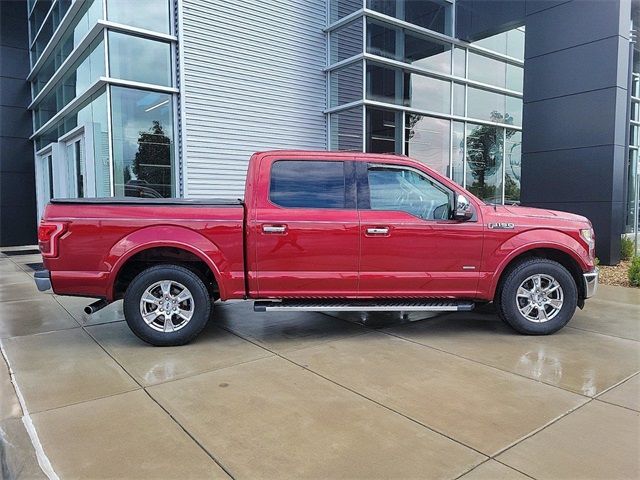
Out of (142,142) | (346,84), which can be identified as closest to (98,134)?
(142,142)

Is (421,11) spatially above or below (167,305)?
above

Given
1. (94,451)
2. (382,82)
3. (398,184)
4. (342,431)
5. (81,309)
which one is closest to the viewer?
(94,451)

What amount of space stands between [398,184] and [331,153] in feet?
2.72

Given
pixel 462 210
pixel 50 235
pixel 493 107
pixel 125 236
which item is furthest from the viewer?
pixel 493 107

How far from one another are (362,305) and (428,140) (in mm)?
9200

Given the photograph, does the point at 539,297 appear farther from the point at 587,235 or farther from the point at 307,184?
the point at 307,184

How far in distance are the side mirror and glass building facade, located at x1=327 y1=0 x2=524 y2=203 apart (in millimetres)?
7457

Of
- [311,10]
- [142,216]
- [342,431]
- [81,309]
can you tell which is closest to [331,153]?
[142,216]

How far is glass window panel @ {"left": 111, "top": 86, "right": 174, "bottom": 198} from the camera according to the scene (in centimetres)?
1002

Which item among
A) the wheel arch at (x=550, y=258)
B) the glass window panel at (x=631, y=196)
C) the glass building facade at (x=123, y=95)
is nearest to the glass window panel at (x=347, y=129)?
the glass building facade at (x=123, y=95)

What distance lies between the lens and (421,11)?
13109mm

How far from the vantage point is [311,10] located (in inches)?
514

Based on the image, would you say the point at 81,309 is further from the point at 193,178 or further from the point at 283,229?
the point at 193,178

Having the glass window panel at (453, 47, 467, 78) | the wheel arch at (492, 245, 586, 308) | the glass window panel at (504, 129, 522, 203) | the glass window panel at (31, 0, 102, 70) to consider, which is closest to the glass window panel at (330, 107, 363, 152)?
the glass window panel at (453, 47, 467, 78)
